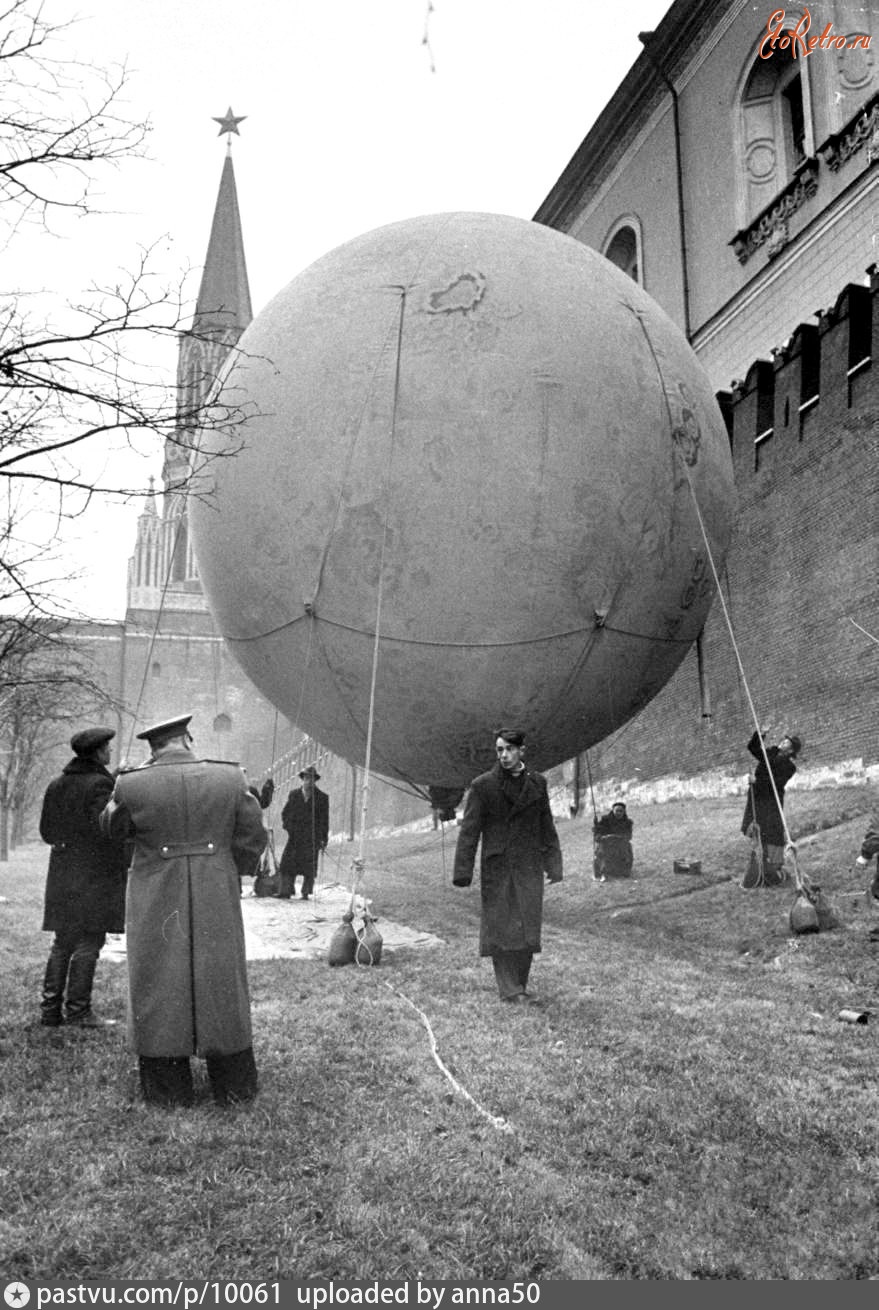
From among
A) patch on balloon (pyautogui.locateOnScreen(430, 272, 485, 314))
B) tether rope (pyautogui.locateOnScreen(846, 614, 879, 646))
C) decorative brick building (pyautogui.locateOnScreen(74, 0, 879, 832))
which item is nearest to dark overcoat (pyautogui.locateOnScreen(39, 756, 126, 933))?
patch on balloon (pyautogui.locateOnScreen(430, 272, 485, 314))

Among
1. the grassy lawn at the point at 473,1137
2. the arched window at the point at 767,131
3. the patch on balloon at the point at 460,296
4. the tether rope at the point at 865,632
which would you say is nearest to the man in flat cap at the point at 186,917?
the grassy lawn at the point at 473,1137

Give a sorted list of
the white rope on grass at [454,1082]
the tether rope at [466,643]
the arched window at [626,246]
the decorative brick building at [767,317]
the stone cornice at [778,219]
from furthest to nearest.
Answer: the arched window at [626,246] → the stone cornice at [778,219] → the decorative brick building at [767,317] → the tether rope at [466,643] → the white rope on grass at [454,1082]

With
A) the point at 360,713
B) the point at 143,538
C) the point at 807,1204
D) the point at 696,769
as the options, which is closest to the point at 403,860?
the point at 696,769

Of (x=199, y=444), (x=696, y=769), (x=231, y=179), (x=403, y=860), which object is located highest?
(x=231, y=179)

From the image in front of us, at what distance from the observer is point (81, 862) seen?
5.15 metres

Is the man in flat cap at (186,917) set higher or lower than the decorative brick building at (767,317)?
lower

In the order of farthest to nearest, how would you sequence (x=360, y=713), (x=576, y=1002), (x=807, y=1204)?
(x=360, y=713), (x=576, y=1002), (x=807, y=1204)

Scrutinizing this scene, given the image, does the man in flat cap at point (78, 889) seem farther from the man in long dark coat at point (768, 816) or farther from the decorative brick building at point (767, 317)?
the decorative brick building at point (767, 317)

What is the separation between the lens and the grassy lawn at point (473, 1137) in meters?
2.57

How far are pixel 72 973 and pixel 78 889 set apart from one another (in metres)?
0.40

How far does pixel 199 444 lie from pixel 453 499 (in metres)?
1.89

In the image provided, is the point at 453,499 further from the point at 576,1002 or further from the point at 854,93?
the point at 854,93

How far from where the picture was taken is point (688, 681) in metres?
18.6

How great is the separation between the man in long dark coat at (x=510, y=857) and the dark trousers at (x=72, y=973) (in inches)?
73.7
